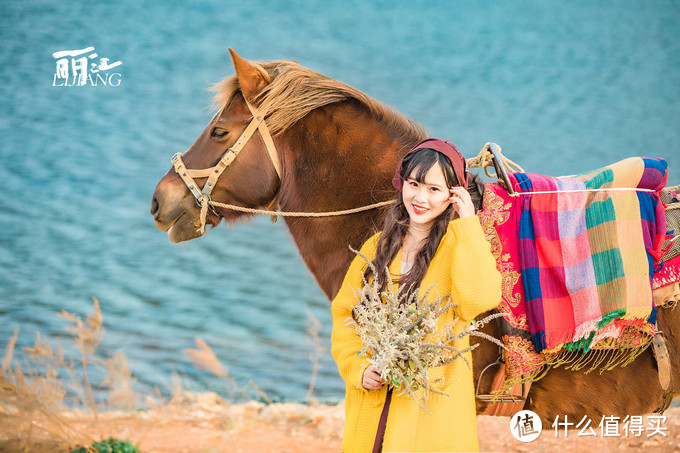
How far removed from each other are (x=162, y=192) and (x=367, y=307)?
3.17 feet

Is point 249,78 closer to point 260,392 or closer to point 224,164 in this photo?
point 224,164

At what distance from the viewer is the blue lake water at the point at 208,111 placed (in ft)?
11.6

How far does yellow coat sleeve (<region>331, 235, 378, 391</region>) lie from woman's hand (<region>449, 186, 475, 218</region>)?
11.1 inches

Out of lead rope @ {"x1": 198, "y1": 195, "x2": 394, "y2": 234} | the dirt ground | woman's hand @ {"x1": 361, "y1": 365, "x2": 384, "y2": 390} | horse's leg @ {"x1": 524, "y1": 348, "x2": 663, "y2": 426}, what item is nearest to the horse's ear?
lead rope @ {"x1": 198, "y1": 195, "x2": 394, "y2": 234}

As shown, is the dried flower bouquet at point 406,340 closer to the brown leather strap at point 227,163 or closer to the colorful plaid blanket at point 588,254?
the colorful plaid blanket at point 588,254

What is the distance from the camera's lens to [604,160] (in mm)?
3916

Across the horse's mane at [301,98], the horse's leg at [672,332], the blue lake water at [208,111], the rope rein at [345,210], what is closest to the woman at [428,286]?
the rope rein at [345,210]

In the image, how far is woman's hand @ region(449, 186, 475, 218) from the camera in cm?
118

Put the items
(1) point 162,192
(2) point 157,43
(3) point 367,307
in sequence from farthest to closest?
1. (2) point 157,43
2. (1) point 162,192
3. (3) point 367,307

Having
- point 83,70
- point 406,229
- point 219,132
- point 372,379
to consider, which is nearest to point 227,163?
point 219,132

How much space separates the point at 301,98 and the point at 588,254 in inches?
40.2

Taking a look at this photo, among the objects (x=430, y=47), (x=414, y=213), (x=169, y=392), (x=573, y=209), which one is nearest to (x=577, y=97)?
(x=430, y=47)

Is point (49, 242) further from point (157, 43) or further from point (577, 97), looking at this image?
point (577, 97)

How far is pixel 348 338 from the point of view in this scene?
4.09 feet
